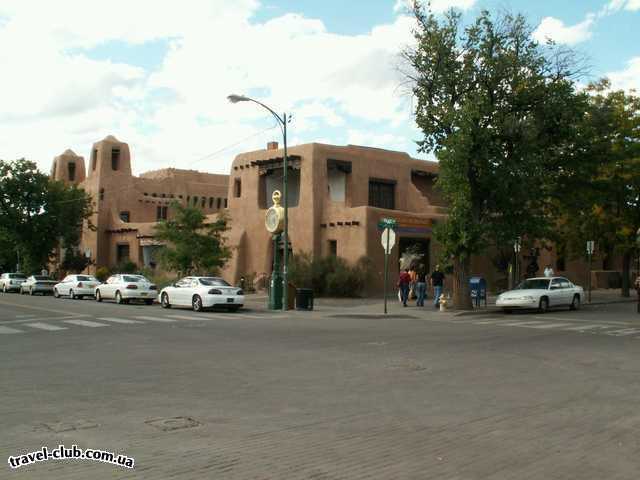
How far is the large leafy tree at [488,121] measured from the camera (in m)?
25.5

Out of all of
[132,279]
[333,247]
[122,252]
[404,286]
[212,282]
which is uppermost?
[122,252]

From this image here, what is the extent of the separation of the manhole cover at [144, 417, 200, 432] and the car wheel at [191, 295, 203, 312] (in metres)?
19.2

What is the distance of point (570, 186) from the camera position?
30484 millimetres

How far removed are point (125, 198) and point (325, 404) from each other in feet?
172

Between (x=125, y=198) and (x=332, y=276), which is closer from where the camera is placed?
(x=332, y=276)

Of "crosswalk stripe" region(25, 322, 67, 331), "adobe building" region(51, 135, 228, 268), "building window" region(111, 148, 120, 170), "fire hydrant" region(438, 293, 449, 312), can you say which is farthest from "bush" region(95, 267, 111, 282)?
"fire hydrant" region(438, 293, 449, 312)

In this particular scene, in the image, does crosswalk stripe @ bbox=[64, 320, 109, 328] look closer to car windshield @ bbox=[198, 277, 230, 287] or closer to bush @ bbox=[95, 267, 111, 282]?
car windshield @ bbox=[198, 277, 230, 287]

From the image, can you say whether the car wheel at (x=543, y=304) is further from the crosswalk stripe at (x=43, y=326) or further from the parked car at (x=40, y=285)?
the parked car at (x=40, y=285)

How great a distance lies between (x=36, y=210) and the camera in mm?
52188

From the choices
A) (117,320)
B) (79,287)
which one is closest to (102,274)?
(79,287)

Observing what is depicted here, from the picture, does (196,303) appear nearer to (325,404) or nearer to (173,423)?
(325,404)

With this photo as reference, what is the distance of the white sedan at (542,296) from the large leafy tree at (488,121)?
5.97 feet

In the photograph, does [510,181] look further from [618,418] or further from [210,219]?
[210,219]

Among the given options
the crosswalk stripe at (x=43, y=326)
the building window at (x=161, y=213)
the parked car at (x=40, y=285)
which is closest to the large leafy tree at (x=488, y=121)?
the crosswalk stripe at (x=43, y=326)
